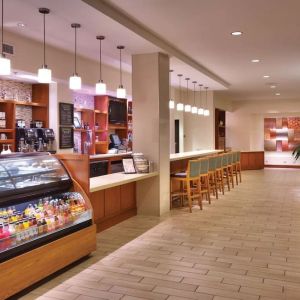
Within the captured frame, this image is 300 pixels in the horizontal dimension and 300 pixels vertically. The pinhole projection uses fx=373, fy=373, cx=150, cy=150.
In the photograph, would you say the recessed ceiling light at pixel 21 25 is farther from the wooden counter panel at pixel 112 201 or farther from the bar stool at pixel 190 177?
the bar stool at pixel 190 177

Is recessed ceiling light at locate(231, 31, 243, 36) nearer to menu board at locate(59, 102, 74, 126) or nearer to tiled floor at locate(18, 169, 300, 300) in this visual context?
tiled floor at locate(18, 169, 300, 300)

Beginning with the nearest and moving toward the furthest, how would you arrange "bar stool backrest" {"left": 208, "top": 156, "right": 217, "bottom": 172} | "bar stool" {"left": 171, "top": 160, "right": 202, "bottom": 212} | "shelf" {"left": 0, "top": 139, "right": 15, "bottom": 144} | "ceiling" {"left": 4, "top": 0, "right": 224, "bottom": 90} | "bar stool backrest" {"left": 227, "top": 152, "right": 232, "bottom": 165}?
1. "ceiling" {"left": 4, "top": 0, "right": 224, "bottom": 90}
2. "shelf" {"left": 0, "top": 139, "right": 15, "bottom": 144}
3. "bar stool" {"left": 171, "top": 160, "right": 202, "bottom": 212}
4. "bar stool backrest" {"left": 208, "top": 156, "right": 217, "bottom": 172}
5. "bar stool backrest" {"left": 227, "top": 152, "right": 232, "bottom": 165}

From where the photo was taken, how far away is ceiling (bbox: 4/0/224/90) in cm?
412

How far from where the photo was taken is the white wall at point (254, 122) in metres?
15.4

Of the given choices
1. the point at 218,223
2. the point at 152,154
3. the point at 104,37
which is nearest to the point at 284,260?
the point at 218,223

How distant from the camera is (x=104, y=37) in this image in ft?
17.5

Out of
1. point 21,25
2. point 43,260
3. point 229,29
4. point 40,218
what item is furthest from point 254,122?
point 43,260

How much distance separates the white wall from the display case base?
42.1 feet

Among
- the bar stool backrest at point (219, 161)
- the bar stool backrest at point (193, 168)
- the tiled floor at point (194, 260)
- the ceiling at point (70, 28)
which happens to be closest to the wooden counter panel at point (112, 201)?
the tiled floor at point (194, 260)

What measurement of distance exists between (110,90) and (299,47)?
407cm

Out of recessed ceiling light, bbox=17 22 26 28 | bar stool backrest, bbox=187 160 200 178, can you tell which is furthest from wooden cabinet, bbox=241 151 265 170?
recessed ceiling light, bbox=17 22 26 28

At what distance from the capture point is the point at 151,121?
639cm

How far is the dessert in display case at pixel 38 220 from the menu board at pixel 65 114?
318cm

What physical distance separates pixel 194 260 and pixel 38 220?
5.76 feet
